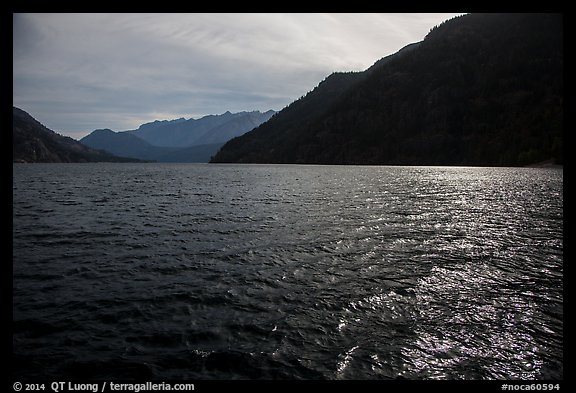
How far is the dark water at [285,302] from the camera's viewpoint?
1191cm

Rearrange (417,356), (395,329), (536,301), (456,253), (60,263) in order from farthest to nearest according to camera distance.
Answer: (456,253) → (60,263) → (536,301) → (395,329) → (417,356)

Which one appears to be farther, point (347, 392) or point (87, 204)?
point (87, 204)

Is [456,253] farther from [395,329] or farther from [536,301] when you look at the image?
[395,329]

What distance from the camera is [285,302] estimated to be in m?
17.1

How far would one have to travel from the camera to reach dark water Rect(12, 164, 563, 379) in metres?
11.9

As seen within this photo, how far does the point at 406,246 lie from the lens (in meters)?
28.6

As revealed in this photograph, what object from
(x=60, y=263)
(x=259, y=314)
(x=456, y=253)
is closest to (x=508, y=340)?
(x=259, y=314)

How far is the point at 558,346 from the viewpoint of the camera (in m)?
13.2

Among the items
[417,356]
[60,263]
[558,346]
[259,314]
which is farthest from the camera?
[60,263]

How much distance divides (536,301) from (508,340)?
17.7 ft

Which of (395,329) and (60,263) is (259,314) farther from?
(60,263)
